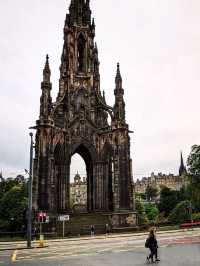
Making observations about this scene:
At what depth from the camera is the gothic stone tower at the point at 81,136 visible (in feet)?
152

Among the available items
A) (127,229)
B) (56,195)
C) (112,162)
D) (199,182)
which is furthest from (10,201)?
(199,182)

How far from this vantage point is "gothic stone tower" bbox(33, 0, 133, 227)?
46188 mm

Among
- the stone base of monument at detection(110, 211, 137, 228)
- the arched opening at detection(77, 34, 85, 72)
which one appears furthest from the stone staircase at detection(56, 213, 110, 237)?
the arched opening at detection(77, 34, 85, 72)

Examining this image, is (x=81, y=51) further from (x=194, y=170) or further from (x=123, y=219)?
(x=123, y=219)

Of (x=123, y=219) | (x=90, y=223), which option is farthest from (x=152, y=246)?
(x=123, y=219)

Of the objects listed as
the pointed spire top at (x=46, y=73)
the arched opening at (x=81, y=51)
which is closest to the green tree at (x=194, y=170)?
the arched opening at (x=81, y=51)

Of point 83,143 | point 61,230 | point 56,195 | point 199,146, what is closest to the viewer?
point 61,230

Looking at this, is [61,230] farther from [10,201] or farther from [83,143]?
[10,201]

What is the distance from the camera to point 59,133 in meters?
49.2

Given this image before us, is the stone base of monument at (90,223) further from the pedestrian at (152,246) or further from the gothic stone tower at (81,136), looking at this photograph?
the pedestrian at (152,246)

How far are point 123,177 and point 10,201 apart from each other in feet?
65.0

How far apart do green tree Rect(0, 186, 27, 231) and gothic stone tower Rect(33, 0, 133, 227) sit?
790cm

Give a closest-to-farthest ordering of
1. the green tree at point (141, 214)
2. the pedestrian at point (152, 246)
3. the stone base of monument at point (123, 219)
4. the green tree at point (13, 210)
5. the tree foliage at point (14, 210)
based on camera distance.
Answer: the pedestrian at point (152, 246) → the stone base of monument at point (123, 219) → the tree foliage at point (14, 210) → the green tree at point (13, 210) → the green tree at point (141, 214)

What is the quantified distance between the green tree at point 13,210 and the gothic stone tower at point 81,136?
25.9 feet
